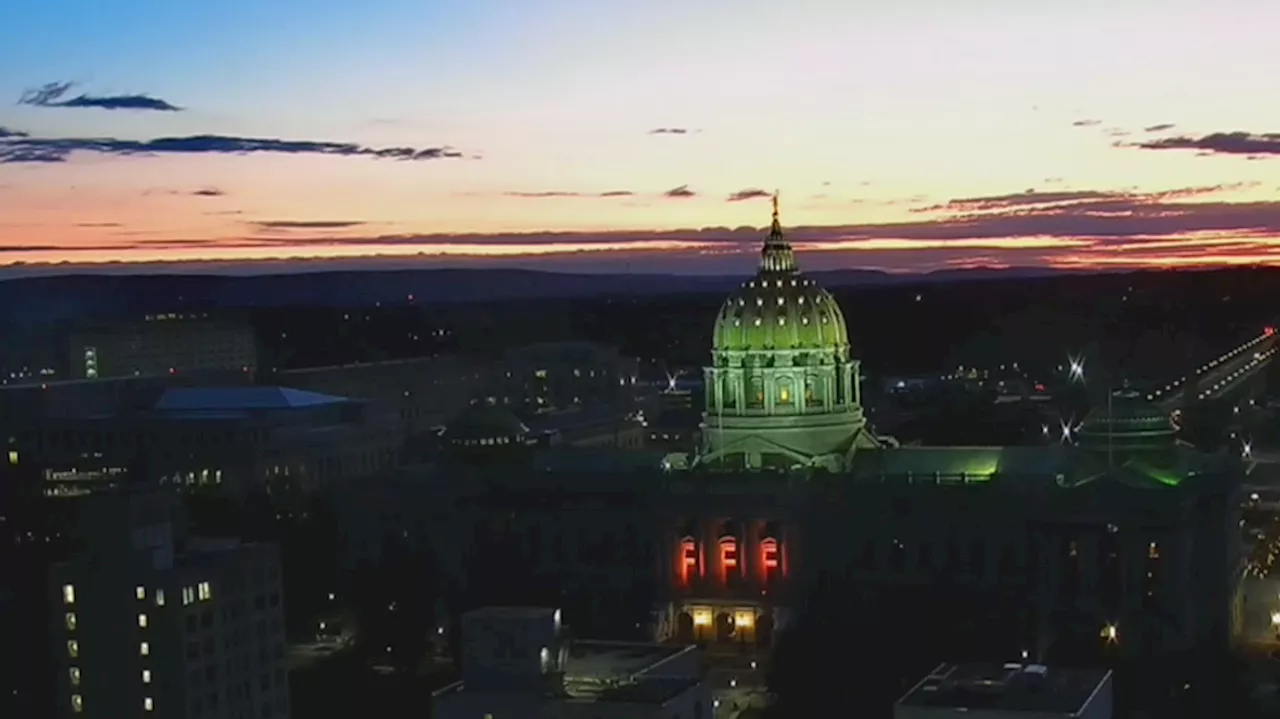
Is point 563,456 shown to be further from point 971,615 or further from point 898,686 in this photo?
point 898,686

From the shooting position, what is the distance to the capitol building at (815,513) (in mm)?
87438

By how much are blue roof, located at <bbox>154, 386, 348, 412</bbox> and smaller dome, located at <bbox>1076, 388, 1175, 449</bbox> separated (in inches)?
2780

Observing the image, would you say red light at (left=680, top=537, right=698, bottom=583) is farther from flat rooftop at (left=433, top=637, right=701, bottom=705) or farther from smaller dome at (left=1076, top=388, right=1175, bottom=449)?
flat rooftop at (left=433, top=637, right=701, bottom=705)

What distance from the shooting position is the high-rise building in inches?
2506

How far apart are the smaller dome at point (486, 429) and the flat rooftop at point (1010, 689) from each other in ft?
240

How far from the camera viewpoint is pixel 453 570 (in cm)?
10106

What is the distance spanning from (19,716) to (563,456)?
154 feet

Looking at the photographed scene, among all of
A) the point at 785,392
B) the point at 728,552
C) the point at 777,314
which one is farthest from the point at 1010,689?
the point at 777,314

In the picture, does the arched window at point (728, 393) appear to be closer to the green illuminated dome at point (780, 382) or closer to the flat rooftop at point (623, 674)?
the green illuminated dome at point (780, 382)

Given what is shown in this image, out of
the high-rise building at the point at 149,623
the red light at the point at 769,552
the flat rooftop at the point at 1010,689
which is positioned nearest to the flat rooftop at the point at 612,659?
the flat rooftop at the point at 1010,689

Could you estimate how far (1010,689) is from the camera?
5744cm

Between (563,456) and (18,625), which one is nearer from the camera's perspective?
(18,625)

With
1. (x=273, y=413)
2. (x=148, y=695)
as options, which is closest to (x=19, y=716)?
(x=148, y=695)

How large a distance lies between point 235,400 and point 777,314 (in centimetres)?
5657
